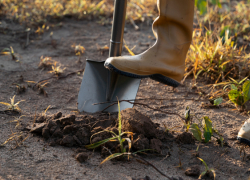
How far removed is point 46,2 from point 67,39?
3.65 feet

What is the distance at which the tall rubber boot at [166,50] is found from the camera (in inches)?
67.2

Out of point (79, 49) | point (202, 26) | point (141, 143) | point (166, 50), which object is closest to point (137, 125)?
point (141, 143)

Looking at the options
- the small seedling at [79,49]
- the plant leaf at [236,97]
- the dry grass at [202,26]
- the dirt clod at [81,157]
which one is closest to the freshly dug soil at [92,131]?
the dirt clod at [81,157]

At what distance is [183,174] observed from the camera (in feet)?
4.25

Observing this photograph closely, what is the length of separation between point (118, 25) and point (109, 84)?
42 cm

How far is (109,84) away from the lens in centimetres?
190

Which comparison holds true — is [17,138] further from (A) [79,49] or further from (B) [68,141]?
(A) [79,49]

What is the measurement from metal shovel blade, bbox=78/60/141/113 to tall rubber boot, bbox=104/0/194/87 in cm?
21

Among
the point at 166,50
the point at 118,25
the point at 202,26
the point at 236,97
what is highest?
the point at 202,26

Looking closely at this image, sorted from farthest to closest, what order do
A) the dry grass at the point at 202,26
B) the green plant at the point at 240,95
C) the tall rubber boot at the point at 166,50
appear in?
the dry grass at the point at 202,26, the green plant at the point at 240,95, the tall rubber boot at the point at 166,50

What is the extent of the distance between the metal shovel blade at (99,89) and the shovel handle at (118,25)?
141mm

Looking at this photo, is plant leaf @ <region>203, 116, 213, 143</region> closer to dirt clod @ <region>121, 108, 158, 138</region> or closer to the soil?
the soil

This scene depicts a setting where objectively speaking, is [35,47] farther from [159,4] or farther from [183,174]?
[183,174]

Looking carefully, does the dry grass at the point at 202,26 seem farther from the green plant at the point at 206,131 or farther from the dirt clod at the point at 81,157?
the dirt clod at the point at 81,157
